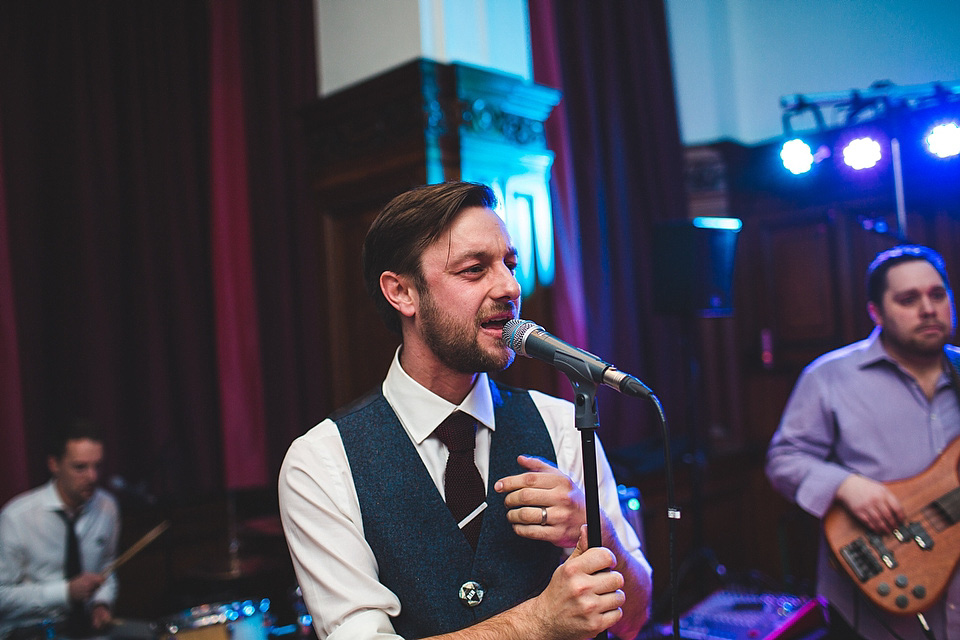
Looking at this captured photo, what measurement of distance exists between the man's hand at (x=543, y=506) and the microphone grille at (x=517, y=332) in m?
0.23

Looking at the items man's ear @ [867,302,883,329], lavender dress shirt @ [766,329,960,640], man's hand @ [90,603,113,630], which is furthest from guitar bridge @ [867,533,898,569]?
man's hand @ [90,603,113,630]

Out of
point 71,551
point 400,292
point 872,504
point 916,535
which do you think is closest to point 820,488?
point 872,504

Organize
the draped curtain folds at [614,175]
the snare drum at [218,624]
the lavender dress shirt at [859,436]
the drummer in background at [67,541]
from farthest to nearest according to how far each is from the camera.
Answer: the draped curtain folds at [614,175] < the drummer in background at [67,541] < the lavender dress shirt at [859,436] < the snare drum at [218,624]

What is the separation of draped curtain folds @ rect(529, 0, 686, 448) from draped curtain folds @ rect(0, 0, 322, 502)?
1312 millimetres

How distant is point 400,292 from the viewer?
67.1 inches

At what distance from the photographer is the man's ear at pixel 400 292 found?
1.68m

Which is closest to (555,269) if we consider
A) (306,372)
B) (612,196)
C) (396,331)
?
(612,196)

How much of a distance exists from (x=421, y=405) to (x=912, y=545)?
170 centimetres

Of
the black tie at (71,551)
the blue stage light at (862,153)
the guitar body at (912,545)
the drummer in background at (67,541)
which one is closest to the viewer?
the guitar body at (912,545)

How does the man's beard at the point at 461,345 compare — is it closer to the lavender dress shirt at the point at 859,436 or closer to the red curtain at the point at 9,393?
the lavender dress shirt at the point at 859,436

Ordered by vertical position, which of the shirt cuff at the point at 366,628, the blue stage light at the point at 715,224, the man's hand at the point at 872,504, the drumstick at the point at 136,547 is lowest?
the drumstick at the point at 136,547

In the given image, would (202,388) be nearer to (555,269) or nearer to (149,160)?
(149,160)

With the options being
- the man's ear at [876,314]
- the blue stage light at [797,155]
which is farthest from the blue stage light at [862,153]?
the man's ear at [876,314]

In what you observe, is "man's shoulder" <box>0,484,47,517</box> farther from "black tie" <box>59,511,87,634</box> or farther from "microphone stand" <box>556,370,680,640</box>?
"microphone stand" <box>556,370,680,640</box>
